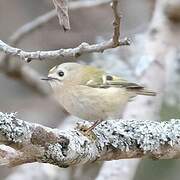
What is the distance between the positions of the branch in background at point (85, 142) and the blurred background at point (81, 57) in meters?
1.47

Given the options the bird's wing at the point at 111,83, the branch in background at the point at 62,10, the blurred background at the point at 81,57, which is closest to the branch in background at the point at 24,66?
the blurred background at the point at 81,57

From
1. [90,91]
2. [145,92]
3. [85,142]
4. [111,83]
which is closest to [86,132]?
[85,142]

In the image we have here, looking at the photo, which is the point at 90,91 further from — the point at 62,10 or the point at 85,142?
the point at 62,10

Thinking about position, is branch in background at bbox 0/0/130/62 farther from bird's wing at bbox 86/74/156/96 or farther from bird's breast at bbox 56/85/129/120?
bird's wing at bbox 86/74/156/96

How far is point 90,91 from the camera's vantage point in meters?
3.04

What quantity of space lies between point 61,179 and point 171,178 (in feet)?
3.77

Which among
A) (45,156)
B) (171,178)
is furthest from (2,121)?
(171,178)

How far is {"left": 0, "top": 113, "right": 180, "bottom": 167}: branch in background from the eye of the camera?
1867 mm

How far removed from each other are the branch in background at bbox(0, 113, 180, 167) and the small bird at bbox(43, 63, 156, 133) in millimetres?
413

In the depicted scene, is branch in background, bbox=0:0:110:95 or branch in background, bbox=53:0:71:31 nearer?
branch in background, bbox=53:0:71:31

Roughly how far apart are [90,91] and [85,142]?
2.82ft

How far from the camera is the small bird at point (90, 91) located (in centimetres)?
291

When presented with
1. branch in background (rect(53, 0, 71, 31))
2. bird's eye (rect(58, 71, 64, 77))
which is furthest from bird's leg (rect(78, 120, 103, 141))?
bird's eye (rect(58, 71, 64, 77))

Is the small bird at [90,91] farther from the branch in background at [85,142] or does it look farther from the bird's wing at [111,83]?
the branch in background at [85,142]
